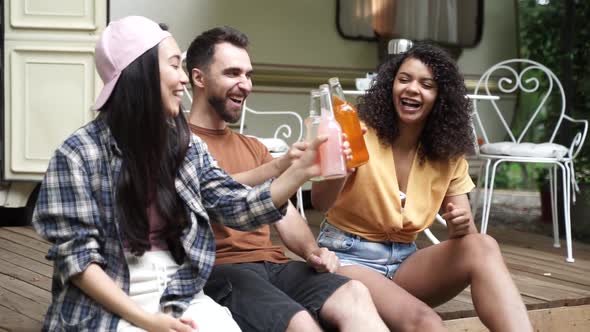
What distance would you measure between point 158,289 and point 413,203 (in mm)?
840

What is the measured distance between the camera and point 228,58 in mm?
2398

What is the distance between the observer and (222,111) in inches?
92.7

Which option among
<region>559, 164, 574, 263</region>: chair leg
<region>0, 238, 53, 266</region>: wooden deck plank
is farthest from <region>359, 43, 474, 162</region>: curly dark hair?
<region>559, 164, 574, 263</region>: chair leg

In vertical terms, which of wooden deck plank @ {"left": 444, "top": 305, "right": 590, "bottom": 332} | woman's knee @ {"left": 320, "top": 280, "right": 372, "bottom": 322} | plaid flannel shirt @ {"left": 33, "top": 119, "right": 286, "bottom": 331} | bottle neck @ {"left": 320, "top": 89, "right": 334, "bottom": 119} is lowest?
wooden deck plank @ {"left": 444, "top": 305, "right": 590, "bottom": 332}

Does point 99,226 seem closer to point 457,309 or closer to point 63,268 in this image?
point 63,268

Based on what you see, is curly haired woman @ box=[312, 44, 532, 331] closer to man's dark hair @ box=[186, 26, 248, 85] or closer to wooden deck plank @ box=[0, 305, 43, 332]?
man's dark hair @ box=[186, 26, 248, 85]

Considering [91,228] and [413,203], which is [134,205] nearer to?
[91,228]

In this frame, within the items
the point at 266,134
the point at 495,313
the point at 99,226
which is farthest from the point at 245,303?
the point at 266,134

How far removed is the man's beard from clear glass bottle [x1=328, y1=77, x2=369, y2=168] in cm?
42

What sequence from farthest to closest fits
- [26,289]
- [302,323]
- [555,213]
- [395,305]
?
[555,213] < [26,289] < [395,305] < [302,323]

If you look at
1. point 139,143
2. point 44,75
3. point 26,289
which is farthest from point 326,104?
point 44,75

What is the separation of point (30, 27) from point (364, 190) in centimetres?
235

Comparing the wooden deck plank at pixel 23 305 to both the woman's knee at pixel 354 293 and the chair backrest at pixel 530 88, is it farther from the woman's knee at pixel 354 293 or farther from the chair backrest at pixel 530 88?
the chair backrest at pixel 530 88

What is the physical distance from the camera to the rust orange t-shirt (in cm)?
223
